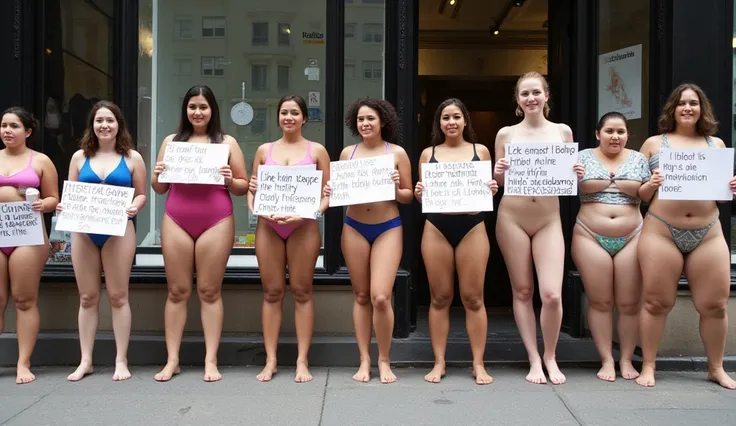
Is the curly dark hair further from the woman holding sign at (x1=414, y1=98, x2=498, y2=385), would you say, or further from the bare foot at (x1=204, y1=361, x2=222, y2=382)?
the bare foot at (x1=204, y1=361, x2=222, y2=382)

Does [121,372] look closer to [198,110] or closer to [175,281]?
[175,281]

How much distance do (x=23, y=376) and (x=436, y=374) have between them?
3.16 metres

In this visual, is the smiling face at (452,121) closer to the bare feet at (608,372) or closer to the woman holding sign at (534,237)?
the woman holding sign at (534,237)

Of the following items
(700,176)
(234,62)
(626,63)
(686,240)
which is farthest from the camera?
(234,62)

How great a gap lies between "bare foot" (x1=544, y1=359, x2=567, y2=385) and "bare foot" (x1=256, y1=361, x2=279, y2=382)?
2.11 metres

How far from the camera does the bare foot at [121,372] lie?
4957 millimetres

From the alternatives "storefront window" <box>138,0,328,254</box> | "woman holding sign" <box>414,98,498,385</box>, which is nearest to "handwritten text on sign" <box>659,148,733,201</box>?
"woman holding sign" <box>414,98,498,385</box>

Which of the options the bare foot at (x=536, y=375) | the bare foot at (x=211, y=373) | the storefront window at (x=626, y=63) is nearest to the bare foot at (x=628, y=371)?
the bare foot at (x=536, y=375)

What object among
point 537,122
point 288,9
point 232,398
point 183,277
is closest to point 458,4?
point 288,9

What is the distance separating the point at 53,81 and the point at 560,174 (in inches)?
176

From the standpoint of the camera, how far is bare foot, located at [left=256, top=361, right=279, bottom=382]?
4909 mm

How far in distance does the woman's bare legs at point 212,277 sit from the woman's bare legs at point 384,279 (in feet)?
3.77

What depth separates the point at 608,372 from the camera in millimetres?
4922

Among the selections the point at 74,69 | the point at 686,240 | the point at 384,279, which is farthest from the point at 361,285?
the point at 74,69
